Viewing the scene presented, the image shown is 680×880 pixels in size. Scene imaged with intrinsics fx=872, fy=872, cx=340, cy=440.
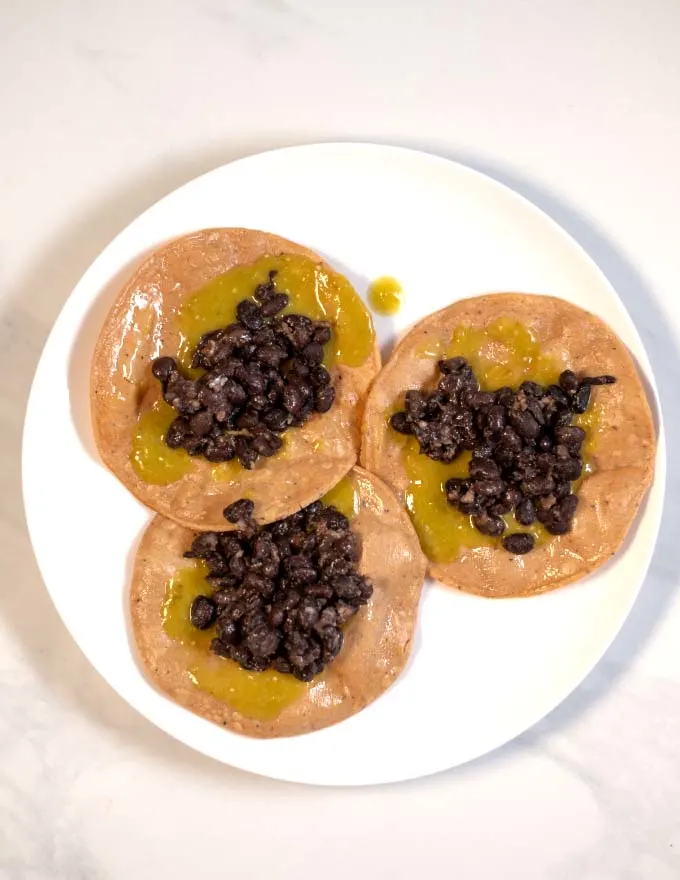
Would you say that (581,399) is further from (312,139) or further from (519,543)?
(312,139)

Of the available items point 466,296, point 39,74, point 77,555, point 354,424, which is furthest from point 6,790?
point 39,74

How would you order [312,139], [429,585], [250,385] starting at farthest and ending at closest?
[312,139]
[429,585]
[250,385]

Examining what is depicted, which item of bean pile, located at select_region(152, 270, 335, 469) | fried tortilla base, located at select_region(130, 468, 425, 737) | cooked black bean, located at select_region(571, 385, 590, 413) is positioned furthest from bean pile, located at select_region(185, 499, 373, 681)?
cooked black bean, located at select_region(571, 385, 590, 413)

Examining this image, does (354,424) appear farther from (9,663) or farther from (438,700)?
(9,663)

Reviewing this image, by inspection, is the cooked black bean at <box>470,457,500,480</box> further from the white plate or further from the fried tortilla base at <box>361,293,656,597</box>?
the white plate

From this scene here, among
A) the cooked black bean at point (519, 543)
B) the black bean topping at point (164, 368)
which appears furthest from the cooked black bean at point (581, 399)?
the black bean topping at point (164, 368)

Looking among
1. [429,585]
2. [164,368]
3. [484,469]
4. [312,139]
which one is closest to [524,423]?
[484,469]
